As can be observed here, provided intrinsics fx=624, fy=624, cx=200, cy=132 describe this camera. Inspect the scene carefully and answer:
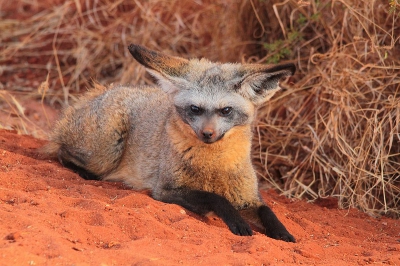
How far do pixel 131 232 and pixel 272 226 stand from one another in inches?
54.7

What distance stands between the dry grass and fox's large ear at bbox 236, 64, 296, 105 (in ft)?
5.17

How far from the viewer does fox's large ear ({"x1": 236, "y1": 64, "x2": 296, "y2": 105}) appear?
199 inches

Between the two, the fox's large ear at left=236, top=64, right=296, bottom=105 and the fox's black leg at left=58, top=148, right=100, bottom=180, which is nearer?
the fox's large ear at left=236, top=64, right=296, bottom=105

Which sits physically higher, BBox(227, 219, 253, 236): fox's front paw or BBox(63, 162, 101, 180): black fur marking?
BBox(227, 219, 253, 236): fox's front paw

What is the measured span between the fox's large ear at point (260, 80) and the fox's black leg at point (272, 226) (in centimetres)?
93

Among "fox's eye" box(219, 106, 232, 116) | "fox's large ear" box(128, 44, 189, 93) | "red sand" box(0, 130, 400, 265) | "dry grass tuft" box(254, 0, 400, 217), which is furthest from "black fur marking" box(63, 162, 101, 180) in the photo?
"dry grass tuft" box(254, 0, 400, 217)

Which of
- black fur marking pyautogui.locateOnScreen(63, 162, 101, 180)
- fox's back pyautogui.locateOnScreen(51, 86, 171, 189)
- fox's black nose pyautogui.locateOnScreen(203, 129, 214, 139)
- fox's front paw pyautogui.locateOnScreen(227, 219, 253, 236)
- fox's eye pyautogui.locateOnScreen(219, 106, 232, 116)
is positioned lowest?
black fur marking pyautogui.locateOnScreen(63, 162, 101, 180)

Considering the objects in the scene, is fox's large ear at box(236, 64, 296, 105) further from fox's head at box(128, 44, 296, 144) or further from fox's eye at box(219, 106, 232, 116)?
fox's eye at box(219, 106, 232, 116)

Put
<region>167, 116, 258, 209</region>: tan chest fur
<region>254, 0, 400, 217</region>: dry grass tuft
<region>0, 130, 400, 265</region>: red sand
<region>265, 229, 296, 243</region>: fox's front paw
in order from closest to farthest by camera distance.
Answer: <region>0, 130, 400, 265</region>: red sand
<region>265, 229, 296, 243</region>: fox's front paw
<region>167, 116, 258, 209</region>: tan chest fur
<region>254, 0, 400, 217</region>: dry grass tuft

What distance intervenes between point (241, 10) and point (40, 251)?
5.57 m

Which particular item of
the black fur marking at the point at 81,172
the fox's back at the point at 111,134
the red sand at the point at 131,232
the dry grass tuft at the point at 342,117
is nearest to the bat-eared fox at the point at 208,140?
the fox's back at the point at 111,134

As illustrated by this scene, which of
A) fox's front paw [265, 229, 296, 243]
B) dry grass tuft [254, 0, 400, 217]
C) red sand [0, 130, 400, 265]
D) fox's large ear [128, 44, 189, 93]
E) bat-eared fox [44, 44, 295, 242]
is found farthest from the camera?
dry grass tuft [254, 0, 400, 217]

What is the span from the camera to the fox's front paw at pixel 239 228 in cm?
483

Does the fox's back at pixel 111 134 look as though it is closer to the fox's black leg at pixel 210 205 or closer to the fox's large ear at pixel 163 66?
the fox's large ear at pixel 163 66
